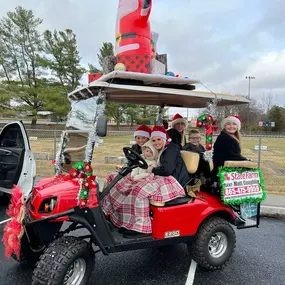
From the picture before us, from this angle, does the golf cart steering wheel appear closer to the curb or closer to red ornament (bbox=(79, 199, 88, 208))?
red ornament (bbox=(79, 199, 88, 208))

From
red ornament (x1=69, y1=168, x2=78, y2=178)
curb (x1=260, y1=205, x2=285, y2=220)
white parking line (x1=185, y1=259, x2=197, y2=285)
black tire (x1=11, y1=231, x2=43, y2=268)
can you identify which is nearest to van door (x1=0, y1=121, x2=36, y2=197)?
black tire (x1=11, y1=231, x2=43, y2=268)

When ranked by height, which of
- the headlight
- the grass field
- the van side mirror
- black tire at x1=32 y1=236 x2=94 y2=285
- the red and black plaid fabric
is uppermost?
the red and black plaid fabric

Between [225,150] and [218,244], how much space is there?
3.73 ft

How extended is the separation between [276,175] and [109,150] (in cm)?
689

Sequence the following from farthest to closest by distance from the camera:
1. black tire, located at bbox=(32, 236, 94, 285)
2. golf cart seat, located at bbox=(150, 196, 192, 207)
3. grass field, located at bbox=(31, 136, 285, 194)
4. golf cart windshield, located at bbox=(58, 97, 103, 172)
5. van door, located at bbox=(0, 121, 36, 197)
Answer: grass field, located at bbox=(31, 136, 285, 194) → van door, located at bbox=(0, 121, 36, 197) → golf cart seat, located at bbox=(150, 196, 192, 207) → golf cart windshield, located at bbox=(58, 97, 103, 172) → black tire, located at bbox=(32, 236, 94, 285)

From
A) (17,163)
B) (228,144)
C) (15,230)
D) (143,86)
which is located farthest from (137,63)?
(17,163)

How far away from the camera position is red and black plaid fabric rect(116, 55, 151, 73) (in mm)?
3141

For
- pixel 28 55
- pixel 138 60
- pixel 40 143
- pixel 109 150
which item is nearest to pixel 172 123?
→ pixel 138 60

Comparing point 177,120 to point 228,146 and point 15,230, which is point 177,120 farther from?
point 15,230

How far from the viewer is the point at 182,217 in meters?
2.96

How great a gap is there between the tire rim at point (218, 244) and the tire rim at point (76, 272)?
1.51 m

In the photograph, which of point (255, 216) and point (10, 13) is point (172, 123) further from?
Answer: point (10, 13)

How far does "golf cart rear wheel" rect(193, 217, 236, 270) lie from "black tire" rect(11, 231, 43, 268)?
1.70m

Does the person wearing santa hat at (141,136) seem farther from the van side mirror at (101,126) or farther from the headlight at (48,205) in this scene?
the headlight at (48,205)
